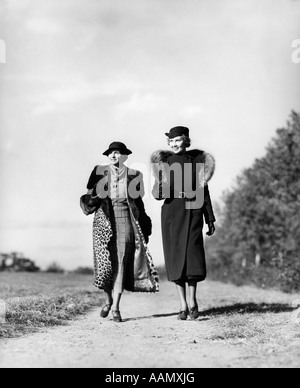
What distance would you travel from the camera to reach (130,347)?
6.45 m

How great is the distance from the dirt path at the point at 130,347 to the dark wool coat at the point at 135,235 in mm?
737

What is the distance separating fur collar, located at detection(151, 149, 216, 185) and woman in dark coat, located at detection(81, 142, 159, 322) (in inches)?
13.3

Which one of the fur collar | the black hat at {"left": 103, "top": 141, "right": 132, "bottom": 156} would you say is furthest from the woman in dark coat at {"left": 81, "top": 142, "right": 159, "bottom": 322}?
the fur collar

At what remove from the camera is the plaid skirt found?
930 cm

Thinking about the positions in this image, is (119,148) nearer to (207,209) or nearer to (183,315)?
(207,209)

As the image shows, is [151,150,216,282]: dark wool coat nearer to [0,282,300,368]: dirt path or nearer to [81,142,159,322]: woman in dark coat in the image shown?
[81,142,159,322]: woman in dark coat

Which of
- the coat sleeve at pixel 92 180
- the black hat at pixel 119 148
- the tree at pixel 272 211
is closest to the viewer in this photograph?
the black hat at pixel 119 148

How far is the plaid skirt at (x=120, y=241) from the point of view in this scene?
930cm

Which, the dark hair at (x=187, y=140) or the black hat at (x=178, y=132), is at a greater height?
the black hat at (x=178, y=132)

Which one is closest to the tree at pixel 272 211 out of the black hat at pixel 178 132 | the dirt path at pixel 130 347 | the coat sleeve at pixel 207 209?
the coat sleeve at pixel 207 209

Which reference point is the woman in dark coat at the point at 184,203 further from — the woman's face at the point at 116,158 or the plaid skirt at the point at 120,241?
the plaid skirt at the point at 120,241

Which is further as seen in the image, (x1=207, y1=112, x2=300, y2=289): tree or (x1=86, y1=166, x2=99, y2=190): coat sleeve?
(x1=207, y1=112, x2=300, y2=289): tree

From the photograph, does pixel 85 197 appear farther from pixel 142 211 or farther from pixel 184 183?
pixel 184 183

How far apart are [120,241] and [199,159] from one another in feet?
5.46
